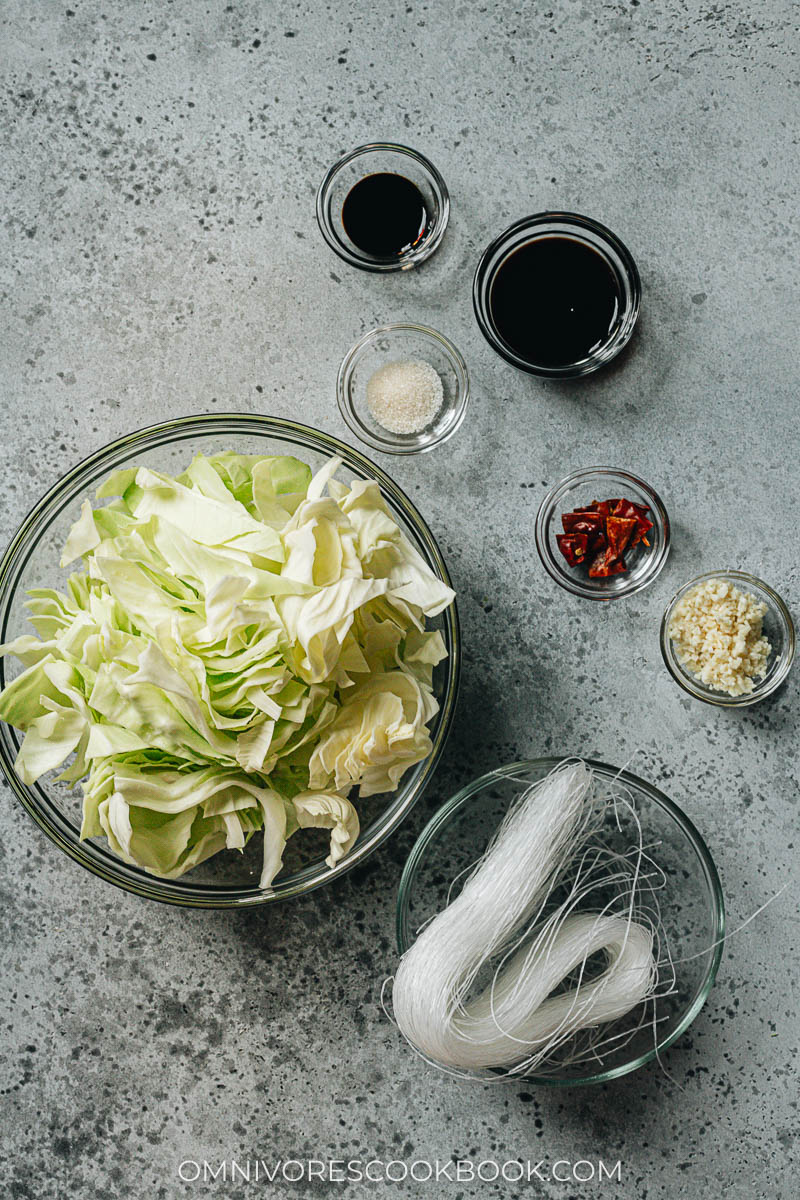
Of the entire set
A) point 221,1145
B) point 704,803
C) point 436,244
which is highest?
point 436,244

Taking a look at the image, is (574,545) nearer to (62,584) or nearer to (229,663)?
(229,663)

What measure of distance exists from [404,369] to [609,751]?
54 cm

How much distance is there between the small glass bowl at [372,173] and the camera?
44.7 inches

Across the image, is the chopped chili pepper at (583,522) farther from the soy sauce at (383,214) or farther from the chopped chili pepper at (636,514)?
the soy sauce at (383,214)

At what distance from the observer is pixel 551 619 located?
113 centimetres

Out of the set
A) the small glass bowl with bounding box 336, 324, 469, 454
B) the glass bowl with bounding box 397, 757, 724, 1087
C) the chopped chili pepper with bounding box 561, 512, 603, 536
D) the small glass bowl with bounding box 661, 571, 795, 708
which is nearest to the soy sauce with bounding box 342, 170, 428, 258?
the small glass bowl with bounding box 336, 324, 469, 454

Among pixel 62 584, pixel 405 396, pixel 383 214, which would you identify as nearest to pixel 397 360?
pixel 405 396

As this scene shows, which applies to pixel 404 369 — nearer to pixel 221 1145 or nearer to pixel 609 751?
pixel 609 751

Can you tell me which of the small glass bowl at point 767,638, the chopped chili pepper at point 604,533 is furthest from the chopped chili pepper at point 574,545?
the small glass bowl at point 767,638

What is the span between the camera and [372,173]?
3.78ft

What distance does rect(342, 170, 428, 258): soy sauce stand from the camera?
3.76 ft

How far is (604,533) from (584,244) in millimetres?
369

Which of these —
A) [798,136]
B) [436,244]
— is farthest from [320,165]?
[798,136]

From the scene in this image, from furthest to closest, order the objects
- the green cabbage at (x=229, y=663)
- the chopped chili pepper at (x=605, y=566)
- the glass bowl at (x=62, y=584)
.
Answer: the chopped chili pepper at (x=605, y=566), the glass bowl at (x=62, y=584), the green cabbage at (x=229, y=663)
